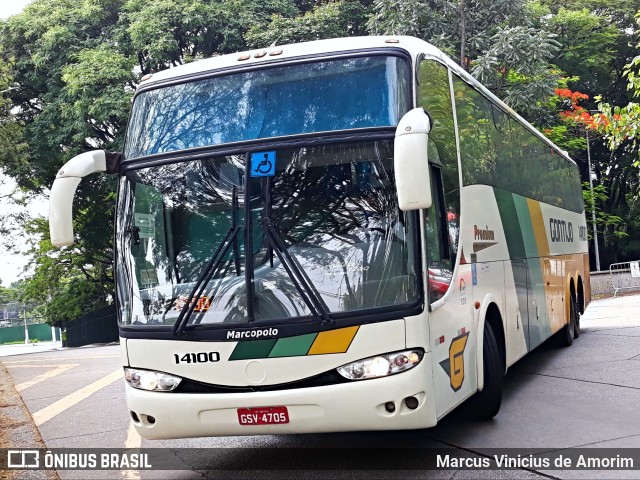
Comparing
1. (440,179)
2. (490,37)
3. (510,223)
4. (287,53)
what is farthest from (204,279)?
(490,37)

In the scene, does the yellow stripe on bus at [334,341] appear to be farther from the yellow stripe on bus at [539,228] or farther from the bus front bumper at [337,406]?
the yellow stripe on bus at [539,228]

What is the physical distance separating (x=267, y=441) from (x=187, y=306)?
220 cm

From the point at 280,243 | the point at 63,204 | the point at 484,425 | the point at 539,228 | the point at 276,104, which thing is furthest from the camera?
the point at 539,228

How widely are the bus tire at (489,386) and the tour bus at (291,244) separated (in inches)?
18.3

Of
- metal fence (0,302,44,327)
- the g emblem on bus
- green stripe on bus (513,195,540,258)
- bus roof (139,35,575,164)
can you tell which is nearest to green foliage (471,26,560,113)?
green stripe on bus (513,195,540,258)

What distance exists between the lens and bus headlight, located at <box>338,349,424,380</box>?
575 centimetres

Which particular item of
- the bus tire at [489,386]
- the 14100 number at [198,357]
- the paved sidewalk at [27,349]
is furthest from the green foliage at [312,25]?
the 14100 number at [198,357]

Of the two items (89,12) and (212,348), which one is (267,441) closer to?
(212,348)

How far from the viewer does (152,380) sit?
6215mm


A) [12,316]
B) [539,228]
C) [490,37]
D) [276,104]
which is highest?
[490,37]

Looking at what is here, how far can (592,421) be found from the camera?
7.46m

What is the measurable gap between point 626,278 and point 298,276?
3294cm

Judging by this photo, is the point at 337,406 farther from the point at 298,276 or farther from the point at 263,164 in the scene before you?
the point at 263,164

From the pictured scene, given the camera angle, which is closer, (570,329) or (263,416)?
(263,416)
